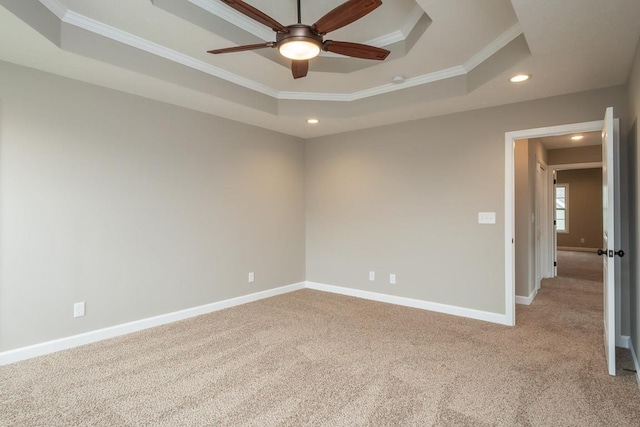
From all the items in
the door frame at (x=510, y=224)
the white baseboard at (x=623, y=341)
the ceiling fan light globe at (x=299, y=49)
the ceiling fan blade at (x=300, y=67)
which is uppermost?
the ceiling fan blade at (x=300, y=67)

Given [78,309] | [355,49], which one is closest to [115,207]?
[78,309]

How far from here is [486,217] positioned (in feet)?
12.8

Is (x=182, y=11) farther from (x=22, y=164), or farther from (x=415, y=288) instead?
(x=415, y=288)

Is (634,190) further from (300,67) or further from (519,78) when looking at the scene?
(300,67)

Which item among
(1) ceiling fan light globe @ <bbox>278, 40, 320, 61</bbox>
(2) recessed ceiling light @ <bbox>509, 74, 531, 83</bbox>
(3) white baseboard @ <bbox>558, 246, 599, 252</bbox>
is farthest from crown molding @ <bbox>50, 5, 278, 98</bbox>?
(3) white baseboard @ <bbox>558, 246, 599, 252</bbox>

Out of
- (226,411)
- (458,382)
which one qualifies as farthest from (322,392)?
(458,382)

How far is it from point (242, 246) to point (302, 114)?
1869mm

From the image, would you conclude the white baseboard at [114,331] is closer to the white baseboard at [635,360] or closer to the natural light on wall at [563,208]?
the white baseboard at [635,360]

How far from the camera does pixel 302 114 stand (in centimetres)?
425

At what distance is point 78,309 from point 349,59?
3.49 m

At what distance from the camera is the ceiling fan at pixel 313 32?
1.87m

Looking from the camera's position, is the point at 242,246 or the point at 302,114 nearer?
the point at 302,114

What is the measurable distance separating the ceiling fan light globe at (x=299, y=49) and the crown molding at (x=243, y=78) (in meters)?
0.81

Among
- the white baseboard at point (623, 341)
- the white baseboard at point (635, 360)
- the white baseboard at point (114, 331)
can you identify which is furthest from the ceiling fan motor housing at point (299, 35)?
the white baseboard at point (623, 341)
